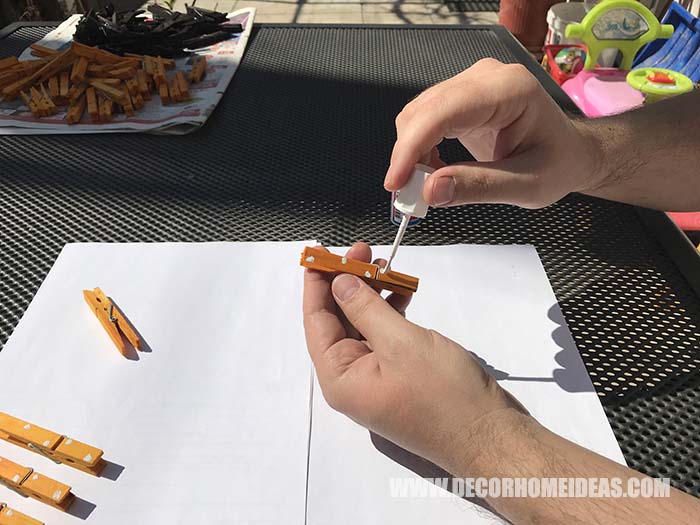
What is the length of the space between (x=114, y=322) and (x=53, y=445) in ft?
0.52

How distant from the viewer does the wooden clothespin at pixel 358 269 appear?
0.53 metres

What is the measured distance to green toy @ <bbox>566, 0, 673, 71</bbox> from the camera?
1.59 m

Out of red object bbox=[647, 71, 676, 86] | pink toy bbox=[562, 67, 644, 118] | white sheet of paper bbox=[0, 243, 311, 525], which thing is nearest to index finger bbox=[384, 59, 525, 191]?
white sheet of paper bbox=[0, 243, 311, 525]

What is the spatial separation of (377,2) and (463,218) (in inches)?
134

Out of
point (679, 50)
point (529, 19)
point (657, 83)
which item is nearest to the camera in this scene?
point (657, 83)

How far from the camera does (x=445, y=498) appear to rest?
1.53 feet

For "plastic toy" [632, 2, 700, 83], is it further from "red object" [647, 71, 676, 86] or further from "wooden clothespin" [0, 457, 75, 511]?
"wooden clothespin" [0, 457, 75, 511]

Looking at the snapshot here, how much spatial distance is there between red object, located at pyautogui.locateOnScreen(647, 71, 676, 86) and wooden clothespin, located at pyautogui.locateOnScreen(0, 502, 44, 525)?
174cm

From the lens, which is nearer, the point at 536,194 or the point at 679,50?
the point at 536,194

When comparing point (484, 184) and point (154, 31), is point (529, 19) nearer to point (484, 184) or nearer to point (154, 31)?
point (154, 31)

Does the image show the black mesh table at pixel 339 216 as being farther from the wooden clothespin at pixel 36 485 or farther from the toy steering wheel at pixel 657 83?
the toy steering wheel at pixel 657 83

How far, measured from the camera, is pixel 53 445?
1.59 feet

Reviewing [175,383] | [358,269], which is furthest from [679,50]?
[175,383]

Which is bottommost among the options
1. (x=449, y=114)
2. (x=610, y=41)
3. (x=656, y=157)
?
(x=610, y=41)
